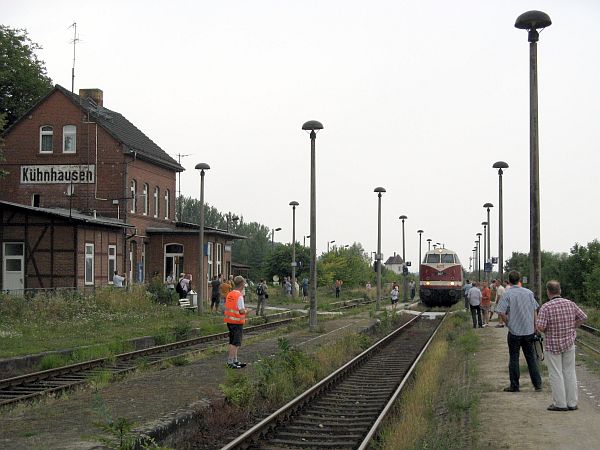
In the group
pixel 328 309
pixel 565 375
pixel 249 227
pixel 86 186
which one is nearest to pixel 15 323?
pixel 565 375

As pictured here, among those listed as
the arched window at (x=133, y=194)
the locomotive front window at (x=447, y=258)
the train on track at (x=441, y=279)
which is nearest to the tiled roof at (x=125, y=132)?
the arched window at (x=133, y=194)

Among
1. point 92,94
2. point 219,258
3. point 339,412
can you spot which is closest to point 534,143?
point 339,412

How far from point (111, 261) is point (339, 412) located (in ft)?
99.0

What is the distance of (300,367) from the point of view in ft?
49.1

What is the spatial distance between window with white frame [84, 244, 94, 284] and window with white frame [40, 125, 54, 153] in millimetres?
9575

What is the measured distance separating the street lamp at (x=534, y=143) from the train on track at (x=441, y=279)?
105ft

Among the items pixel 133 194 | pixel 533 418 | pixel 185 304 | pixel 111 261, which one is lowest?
pixel 533 418

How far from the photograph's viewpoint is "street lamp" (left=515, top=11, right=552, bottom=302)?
14.6 metres

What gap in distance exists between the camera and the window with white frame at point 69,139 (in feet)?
147

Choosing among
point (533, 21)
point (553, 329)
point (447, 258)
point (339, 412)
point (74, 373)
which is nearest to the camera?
point (553, 329)

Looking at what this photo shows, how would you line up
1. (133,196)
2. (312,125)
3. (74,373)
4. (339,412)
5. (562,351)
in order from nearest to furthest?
(562,351) → (339,412) → (74,373) → (312,125) → (133,196)

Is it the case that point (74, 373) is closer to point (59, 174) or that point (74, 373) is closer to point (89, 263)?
point (89, 263)

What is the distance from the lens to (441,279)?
48.0m

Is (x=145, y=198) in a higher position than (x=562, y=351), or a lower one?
higher
